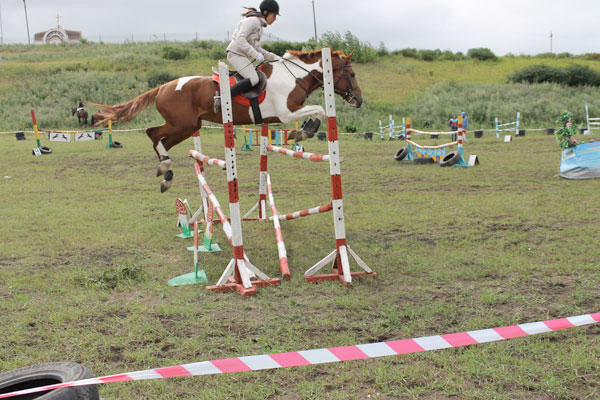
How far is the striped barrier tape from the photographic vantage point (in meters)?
2.10

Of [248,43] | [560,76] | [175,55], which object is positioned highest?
[175,55]

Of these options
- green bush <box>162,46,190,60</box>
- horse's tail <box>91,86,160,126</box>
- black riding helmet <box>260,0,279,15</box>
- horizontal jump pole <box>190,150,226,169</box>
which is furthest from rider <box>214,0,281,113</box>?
green bush <box>162,46,190,60</box>

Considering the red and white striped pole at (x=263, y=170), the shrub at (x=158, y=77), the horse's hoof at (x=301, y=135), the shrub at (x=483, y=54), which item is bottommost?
the red and white striped pole at (x=263, y=170)

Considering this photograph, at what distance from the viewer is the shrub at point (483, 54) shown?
4569cm

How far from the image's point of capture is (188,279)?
4.45 metres

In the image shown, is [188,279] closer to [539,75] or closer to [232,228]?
[232,228]

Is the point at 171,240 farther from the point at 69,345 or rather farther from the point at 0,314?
the point at 69,345

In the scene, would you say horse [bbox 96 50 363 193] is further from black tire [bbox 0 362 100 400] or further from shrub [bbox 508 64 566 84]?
shrub [bbox 508 64 566 84]

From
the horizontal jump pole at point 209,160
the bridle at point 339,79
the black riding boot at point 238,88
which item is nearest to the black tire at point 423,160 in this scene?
the bridle at point 339,79

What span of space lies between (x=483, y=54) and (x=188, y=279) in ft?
156

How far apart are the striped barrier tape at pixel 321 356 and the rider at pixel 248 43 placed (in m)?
3.62

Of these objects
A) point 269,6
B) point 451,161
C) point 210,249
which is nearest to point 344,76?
point 269,6

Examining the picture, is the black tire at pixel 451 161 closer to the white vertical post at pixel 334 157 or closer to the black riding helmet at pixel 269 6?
the black riding helmet at pixel 269 6

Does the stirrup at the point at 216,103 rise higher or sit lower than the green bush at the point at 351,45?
lower
